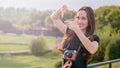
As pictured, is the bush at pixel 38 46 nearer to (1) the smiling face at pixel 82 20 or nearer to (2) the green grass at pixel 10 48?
(2) the green grass at pixel 10 48

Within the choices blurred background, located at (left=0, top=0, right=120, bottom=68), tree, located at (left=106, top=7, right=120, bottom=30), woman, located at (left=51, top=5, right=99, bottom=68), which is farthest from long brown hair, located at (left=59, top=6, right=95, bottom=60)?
tree, located at (left=106, top=7, right=120, bottom=30)

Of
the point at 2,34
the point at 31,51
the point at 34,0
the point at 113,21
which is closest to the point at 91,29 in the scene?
the point at 34,0

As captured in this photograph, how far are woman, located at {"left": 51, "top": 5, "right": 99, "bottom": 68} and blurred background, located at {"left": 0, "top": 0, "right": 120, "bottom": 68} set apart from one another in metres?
1.29

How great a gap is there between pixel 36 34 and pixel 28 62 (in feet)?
2.94

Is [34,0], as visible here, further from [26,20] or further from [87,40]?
[87,40]

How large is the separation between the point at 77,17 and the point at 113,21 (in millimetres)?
4529

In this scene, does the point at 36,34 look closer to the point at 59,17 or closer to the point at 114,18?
the point at 114,18

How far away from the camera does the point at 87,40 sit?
1138 mm

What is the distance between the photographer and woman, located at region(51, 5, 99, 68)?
1140 millimetres

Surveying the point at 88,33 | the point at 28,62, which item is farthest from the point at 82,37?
the point at 28,62

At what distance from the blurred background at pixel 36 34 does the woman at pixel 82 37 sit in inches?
50.9

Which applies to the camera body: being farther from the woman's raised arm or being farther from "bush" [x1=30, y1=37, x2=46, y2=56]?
"bush" [x1=30, y1=37, x2=46, y2=56]

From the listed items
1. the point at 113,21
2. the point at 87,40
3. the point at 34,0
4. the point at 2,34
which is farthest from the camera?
the point at 113,21

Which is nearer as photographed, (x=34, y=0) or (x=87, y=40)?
(x=87, y=40)
